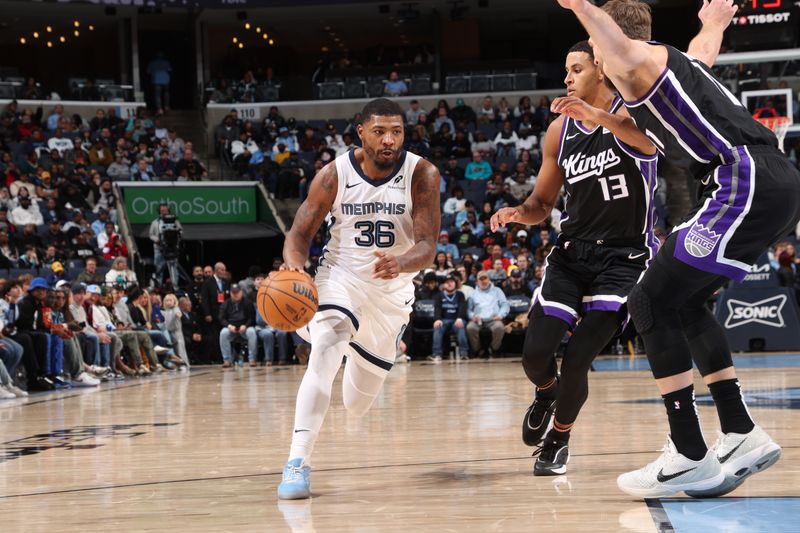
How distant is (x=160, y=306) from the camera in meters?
16.2

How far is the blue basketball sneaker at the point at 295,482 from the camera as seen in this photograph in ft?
14.8

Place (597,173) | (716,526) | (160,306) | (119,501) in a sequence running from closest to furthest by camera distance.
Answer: (716,526), (119,501), (597,173), (160,306)

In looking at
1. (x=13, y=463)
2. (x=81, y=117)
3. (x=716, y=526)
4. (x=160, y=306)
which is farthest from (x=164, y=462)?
(x=81, y=117)

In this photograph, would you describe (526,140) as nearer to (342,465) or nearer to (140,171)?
(140,171)

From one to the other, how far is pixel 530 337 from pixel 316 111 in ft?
75.2

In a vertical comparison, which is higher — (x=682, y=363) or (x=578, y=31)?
(x=578, y=31)

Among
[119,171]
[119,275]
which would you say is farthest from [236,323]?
[119,171]

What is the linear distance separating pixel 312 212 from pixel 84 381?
8.63 m

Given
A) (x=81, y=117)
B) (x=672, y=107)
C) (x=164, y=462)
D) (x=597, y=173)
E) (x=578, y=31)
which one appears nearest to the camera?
(x=672, y=107)

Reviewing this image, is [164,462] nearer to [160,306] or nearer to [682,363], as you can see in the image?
[682,363]

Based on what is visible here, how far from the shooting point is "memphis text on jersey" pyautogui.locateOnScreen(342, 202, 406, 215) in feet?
17.2

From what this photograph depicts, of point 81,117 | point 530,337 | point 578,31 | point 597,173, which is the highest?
point 578,31

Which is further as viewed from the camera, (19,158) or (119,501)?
(19,158)

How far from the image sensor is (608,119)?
181 inches
